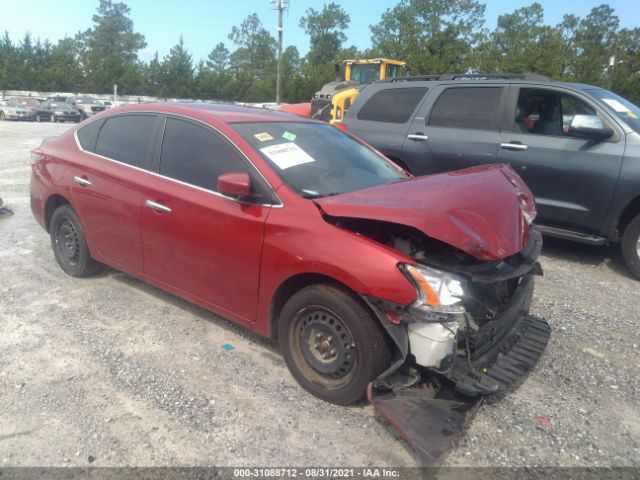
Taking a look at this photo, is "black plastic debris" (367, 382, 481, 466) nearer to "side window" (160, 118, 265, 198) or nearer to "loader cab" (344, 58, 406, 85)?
"side window" (160, 118, 265, 198)

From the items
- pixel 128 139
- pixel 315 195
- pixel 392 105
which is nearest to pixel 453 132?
pixel 392 105

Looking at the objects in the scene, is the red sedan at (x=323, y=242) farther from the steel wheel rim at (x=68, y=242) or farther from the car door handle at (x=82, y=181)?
the steel wheel rim at (x=68, y=242)

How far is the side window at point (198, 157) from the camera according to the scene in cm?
342

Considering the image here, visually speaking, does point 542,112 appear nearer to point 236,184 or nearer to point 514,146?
point 514,146

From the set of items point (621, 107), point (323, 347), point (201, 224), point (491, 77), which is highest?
point (491, 77)

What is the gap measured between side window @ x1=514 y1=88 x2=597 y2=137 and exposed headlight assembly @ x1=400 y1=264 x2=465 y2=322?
12.2ft

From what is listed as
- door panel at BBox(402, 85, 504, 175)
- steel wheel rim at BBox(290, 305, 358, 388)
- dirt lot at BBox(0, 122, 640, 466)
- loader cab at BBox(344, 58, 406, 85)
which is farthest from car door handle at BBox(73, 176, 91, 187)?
loader cab at BBox(344, 58, 406, 85)

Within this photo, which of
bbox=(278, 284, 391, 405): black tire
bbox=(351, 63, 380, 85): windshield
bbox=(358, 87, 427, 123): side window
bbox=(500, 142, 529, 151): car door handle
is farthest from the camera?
bbox=(351, 63, 380, 85): windshield

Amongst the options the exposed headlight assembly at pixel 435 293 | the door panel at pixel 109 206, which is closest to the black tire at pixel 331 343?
the exposed headlight assembly at pixel 435 293

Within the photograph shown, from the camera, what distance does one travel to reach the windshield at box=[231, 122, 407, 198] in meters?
3.36

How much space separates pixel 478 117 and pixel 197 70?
52.8 meters

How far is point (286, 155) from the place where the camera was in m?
3.48

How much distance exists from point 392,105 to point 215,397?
15.8 ft

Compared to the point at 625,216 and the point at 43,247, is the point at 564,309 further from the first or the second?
the point at 43,247
